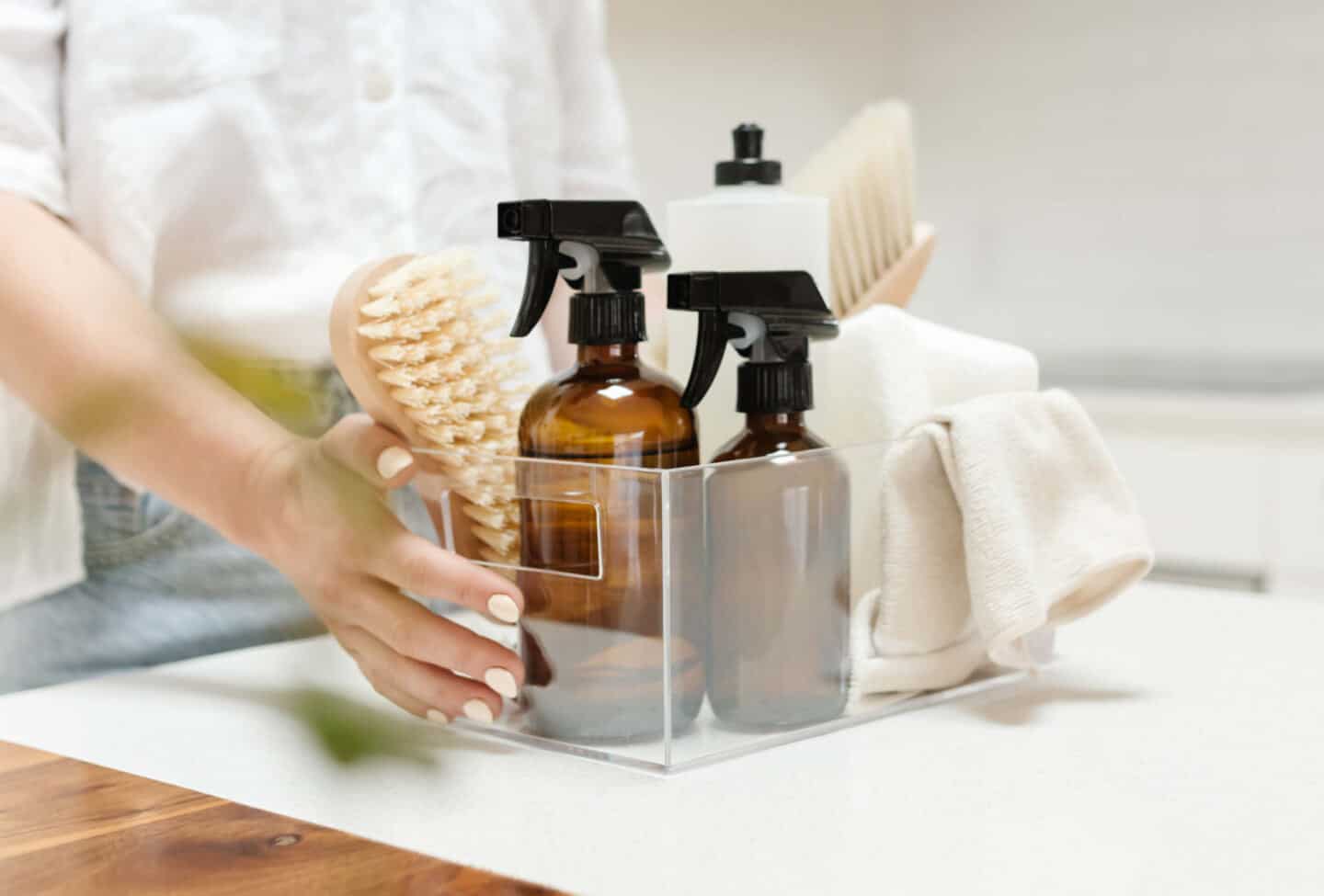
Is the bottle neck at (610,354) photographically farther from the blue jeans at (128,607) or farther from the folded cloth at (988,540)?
the blue jeans at (128,607)

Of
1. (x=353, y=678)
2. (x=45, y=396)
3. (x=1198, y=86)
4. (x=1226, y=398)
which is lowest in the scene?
(x=1226, y=398)

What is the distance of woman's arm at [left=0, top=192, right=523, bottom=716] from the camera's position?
125 millimetres

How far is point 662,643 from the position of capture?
1.42ft

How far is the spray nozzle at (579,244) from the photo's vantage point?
447 mm

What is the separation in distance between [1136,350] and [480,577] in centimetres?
187

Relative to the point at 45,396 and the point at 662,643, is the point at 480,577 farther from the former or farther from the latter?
the point at 45,396

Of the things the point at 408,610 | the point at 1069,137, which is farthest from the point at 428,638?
the point at 1069,137

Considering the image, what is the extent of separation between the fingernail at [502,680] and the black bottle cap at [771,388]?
12 cm

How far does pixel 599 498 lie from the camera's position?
438 millimetres

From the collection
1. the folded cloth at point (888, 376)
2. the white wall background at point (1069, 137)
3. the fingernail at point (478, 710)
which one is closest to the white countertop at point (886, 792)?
the fingernail at point (478, 710)

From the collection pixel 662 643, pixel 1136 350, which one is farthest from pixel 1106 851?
pixel 1136 350

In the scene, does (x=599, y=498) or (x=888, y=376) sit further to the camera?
(x=888, y=376)

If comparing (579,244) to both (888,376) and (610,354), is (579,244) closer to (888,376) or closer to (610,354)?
(610,354)

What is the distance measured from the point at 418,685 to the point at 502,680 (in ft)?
0.12
